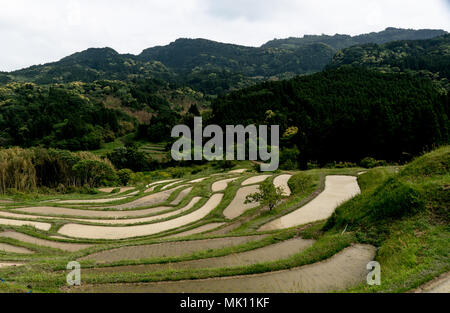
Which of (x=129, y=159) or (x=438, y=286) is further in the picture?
(x=129, y=159)

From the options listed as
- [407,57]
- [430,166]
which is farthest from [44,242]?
[407,57]

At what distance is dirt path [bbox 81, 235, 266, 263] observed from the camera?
9.34 metres

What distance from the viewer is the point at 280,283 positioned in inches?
261

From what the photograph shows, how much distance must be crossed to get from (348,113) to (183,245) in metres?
41.8

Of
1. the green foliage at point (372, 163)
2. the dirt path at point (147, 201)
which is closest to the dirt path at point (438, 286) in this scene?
the dirt path at point (147, 201)

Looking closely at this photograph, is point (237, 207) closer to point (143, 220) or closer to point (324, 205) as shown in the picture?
point (324, 205)

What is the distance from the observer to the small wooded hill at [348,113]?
32.0 meters

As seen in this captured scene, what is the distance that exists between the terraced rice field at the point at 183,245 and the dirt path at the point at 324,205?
2.1 inches

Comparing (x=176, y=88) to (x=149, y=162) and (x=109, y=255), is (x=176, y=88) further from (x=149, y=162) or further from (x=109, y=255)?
(x=109, y=255)

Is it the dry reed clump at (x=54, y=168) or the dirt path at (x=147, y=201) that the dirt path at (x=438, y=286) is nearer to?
the dirt path at (x=147, y=201)

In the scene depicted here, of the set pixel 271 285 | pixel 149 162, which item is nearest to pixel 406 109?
pixel 271 285

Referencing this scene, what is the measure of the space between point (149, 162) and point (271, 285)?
57220 millimetres

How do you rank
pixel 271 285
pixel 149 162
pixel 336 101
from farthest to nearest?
pixel 336 101 → pixel 149 162 → pixel 271 285

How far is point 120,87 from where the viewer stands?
148 metres
